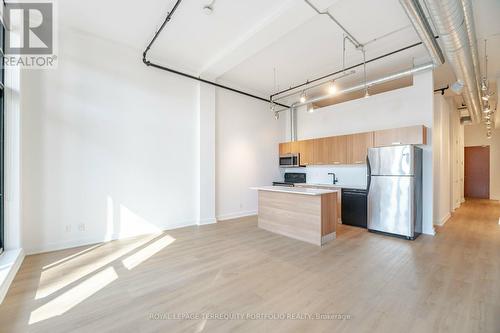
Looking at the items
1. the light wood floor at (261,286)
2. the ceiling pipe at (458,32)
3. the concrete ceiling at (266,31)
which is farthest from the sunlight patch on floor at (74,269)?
the ceiling pipe at (458,32)

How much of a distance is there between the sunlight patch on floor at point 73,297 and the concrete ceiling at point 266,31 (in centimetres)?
380

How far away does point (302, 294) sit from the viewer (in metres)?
2.37

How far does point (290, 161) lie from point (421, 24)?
4604mm

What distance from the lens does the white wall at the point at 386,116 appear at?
4.59m

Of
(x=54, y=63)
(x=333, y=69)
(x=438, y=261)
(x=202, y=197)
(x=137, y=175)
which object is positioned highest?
(x=333, y=69)

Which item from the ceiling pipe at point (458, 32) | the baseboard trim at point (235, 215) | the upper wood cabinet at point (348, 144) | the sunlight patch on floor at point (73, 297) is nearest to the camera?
the sunlight patch on floor at point (73, 297)

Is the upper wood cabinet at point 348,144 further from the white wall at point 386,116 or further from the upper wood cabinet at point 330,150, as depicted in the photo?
the white wall at point 386,116

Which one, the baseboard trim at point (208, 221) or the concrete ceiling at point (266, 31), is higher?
the concrete ceiling at point (266, 31)

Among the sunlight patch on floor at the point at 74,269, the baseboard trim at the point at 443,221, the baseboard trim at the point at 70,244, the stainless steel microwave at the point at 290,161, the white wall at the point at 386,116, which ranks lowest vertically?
the baseboard trim at the point at 443,221

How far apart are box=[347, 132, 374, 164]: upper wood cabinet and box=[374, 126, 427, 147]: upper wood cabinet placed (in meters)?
0.16

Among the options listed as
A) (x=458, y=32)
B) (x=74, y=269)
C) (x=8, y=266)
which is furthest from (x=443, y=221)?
(x=8, y=266)

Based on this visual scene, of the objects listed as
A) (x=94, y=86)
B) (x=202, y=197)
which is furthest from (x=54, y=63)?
(x=202, y=197)

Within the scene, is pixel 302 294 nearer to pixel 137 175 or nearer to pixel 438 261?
pixel 438 261

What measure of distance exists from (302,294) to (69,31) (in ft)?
18.1
